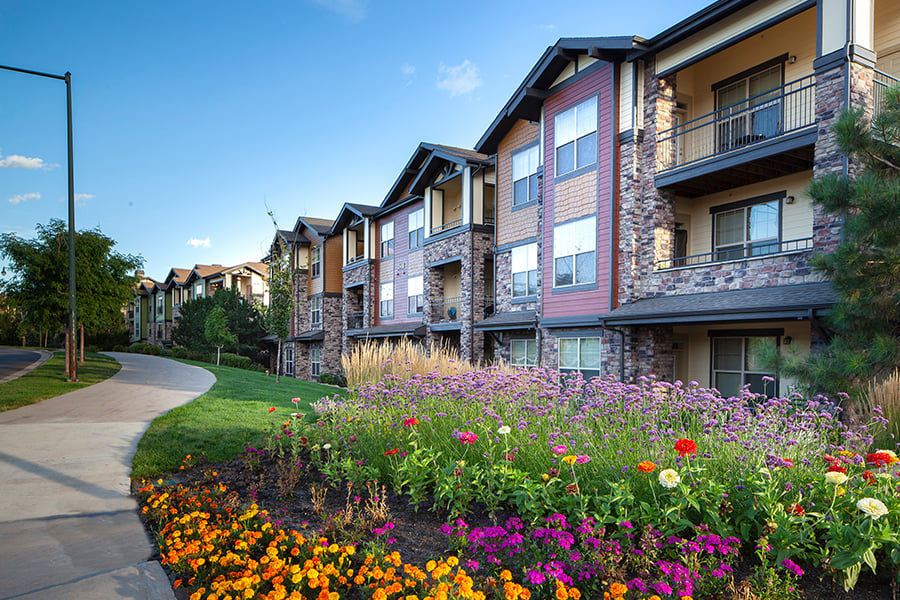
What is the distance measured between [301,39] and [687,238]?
37.5ft

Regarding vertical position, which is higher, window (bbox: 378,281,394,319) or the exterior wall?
the exterior wall

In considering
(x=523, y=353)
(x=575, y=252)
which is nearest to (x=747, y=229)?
(x=575, y=252)

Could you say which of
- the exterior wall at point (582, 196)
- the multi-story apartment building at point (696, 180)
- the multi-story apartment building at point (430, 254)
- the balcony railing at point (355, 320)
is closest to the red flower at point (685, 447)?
the multi-story apartment building at point (696, 180)

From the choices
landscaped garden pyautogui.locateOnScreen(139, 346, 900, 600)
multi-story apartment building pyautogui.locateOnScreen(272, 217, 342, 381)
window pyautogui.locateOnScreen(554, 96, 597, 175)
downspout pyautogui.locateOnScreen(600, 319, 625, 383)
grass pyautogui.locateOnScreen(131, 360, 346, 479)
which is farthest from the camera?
multi-story apartment building pyautogui.locateOnScreen(272, 217, 342, 381)

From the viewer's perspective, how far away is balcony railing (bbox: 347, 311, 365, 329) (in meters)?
30.8

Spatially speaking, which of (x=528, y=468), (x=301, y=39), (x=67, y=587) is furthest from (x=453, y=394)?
(x=301, y=39)

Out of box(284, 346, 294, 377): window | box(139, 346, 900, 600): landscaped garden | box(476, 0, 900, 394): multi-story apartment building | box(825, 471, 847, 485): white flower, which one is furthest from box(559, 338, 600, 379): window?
box(284, 346, 294, 377): window

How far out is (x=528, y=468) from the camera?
5.05m

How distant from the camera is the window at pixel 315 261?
3409 centimetres

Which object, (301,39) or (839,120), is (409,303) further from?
(839,120)

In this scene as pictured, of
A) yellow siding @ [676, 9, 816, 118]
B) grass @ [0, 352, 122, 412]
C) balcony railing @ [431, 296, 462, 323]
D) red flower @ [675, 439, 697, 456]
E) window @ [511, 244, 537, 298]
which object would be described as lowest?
grass @ [0, 352, 122, 412]

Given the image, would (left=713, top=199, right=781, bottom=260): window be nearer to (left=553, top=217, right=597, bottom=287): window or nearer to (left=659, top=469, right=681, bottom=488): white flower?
(left=553, top=217, right=597, bottom=287): window

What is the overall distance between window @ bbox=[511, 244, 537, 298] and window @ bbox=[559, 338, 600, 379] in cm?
298

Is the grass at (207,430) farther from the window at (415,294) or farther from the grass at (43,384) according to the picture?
the window at (415,294)
